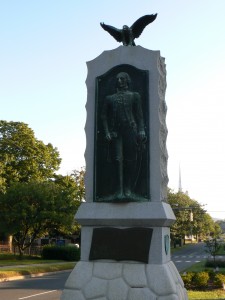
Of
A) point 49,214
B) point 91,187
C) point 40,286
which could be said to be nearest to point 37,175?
point 49,214

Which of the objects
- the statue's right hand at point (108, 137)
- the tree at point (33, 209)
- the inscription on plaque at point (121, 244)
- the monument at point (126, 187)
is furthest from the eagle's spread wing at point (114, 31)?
the tree at point (33, 209)

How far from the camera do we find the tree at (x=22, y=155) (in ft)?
129

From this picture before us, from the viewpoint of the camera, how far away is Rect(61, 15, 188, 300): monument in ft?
20.9

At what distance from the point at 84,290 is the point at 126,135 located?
2.44m

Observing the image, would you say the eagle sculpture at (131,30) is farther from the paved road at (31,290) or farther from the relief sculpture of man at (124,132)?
the paved road at (31,290)

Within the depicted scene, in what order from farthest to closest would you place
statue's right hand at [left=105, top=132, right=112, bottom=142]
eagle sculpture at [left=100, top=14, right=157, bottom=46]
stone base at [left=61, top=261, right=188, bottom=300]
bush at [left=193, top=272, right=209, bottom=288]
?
bush at [left=193, top=272, right=209, bottom=288]
eagle sculpture at [left=100, top=14, right=157, bottom=46]
statue's right hand at [left=105, top=132, right=112, bottom=142]
stone base at [left=61, top=261, right=188, bottom=300]

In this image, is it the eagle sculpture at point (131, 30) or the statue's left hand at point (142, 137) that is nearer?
the statue's left hand at point (142, 137)

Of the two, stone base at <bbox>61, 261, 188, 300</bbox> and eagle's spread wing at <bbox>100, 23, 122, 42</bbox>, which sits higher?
eagle's spread wing at <bbox>100, 23, 122, 42</bbox>

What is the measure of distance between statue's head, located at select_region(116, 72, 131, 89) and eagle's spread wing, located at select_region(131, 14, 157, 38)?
1005 millimetres

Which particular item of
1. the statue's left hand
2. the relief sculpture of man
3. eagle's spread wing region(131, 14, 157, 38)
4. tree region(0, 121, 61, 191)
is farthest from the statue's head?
tree region(0, 121, 61, 191)

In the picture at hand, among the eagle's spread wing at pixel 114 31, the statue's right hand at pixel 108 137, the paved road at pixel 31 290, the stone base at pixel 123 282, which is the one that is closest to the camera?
the stone base at pixel 123 282

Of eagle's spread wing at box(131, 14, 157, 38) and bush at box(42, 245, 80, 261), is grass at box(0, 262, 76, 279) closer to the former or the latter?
bush at box(42, 245, 80, 261)

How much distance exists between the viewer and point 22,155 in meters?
41.1

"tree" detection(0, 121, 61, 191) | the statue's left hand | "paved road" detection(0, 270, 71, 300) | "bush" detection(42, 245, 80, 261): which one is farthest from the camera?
"tree" detection(0, 121, 61, 191)
